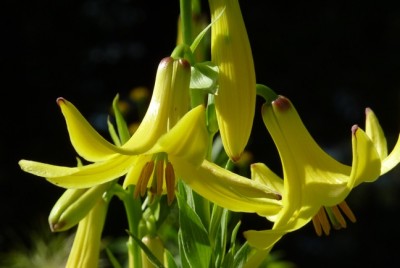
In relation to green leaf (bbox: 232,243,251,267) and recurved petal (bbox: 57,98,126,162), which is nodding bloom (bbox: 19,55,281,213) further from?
green leaf (bbox: 232,243,251,267)

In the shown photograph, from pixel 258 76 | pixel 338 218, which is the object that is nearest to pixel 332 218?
pixel 338 218

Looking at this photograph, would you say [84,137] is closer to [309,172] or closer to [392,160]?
[309,172]

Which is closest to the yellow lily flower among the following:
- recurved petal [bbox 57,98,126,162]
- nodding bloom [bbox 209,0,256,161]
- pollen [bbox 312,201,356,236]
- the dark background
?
pollen [bbox 312,201,356,236]

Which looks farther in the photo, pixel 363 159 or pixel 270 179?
pixel 270 179

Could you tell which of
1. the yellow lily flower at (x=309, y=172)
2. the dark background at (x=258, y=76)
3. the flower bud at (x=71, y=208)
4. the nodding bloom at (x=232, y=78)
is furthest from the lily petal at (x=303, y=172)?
the dark background at (x=258, y=76)

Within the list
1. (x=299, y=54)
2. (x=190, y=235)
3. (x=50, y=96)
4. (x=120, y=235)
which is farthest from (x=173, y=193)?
(x=299, y=54)

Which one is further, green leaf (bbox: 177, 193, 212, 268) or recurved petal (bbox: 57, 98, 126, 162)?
green leaf (bbox: 177, 193, 212, 268)

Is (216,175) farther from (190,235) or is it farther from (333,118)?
(333,118)
